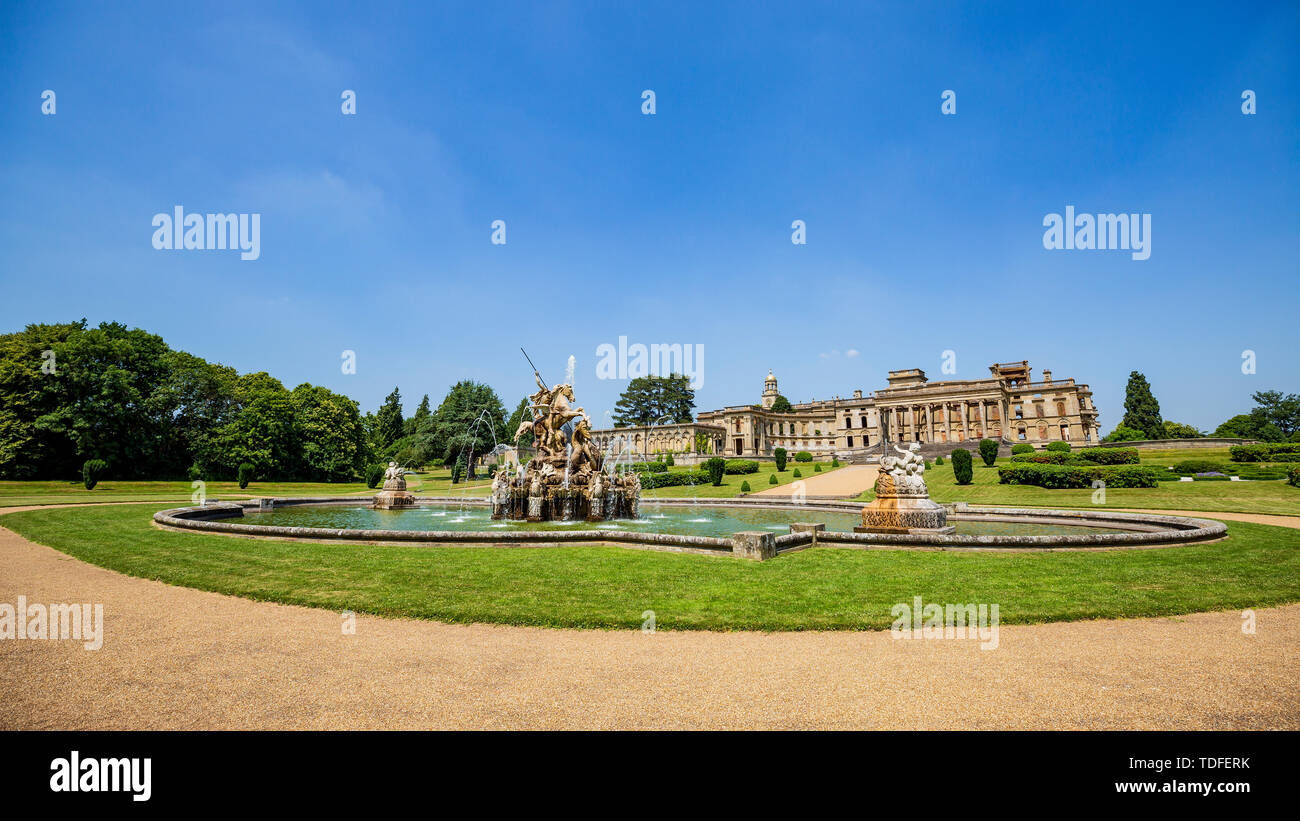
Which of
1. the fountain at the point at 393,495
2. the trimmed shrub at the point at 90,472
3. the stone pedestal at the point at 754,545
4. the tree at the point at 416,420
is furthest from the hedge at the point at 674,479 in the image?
the tree at the point at 416,420

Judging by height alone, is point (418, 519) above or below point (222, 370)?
below

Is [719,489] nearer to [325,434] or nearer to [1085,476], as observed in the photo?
[1085,476]

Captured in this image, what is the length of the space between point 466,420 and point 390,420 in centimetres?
4046

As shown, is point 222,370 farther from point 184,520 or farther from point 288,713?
point 288,713

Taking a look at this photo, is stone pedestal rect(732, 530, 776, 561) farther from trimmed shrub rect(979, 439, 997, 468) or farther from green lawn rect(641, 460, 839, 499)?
trimmed shrub rect(979, 439, 997, 468)

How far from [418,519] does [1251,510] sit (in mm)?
31507

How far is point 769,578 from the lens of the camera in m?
10.4

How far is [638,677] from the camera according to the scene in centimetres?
585

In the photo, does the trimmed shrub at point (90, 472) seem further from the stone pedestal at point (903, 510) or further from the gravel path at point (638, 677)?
the stone pedestal at point (903, 510)

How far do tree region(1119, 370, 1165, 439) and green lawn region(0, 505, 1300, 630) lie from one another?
9158 cm

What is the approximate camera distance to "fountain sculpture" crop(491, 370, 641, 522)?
19.9 m
